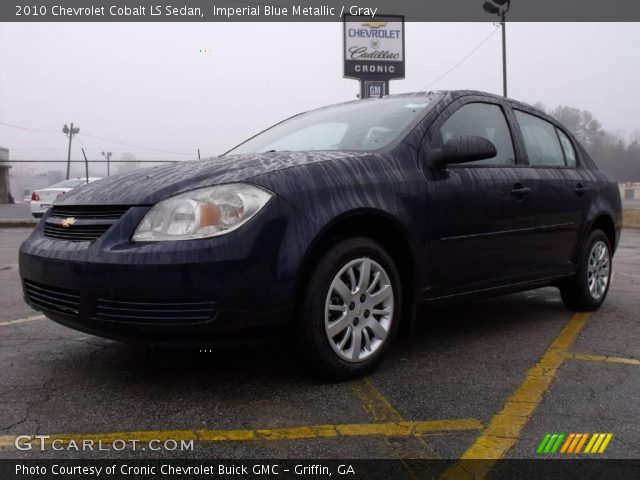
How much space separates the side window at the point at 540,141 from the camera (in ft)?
13.9

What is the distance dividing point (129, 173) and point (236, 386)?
1.31 m

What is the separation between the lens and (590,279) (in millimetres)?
4688

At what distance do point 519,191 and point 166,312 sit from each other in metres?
2.48

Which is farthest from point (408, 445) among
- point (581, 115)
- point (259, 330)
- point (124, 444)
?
point (581, 115)

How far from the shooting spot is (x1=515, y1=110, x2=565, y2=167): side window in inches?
167

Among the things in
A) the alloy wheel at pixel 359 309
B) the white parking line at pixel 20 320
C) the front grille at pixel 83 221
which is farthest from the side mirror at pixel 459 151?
the white parking line at pixel 20 320

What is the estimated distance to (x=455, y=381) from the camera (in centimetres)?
294

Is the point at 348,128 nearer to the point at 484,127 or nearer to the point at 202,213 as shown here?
the point at 484,127

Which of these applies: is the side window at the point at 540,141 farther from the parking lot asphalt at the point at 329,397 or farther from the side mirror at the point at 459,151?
the parking lot asphalt at the point at 329,397

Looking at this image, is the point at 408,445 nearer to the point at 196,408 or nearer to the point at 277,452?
the point at 277,452

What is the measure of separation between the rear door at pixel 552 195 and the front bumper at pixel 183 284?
2.20 m

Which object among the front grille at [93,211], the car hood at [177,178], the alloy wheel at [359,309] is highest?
the car hood at [177,178]

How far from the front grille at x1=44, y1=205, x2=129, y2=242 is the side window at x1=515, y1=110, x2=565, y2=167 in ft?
9.50

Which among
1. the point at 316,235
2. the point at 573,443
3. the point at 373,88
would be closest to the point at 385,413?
the point at 573,443
